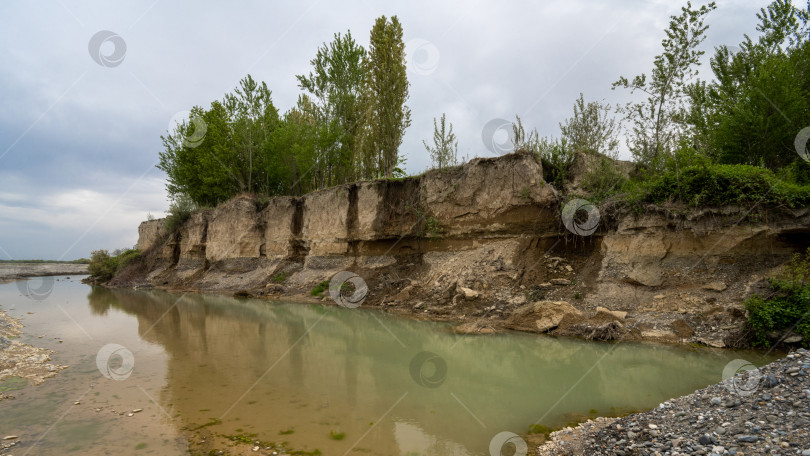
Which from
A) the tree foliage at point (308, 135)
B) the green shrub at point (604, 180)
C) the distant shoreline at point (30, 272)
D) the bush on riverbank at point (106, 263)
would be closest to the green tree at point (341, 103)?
the tree foliage at point (308, 135)

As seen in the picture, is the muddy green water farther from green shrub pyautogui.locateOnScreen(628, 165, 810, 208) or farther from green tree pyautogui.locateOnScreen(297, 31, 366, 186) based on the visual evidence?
green tree pyautogui.locateOnScreen(297, 31, 366, 186)

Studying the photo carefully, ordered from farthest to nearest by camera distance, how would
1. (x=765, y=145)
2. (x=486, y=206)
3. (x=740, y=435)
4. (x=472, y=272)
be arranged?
(x=486, y=206) → (x=472, y=272) → (x=765, y=145) → (x=740, y=435)

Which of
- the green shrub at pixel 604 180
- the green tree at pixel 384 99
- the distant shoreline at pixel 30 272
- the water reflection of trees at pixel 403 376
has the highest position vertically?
the green tree at pixel 384 99

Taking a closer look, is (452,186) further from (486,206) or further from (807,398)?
(807,398)

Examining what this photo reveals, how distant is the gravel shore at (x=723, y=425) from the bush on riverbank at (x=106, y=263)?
39.7 meters

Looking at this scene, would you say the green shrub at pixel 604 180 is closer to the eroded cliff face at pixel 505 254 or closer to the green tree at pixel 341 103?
the eroded cliff face at pixel 505 254

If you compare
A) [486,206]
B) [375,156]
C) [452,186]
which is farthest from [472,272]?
[375,156]

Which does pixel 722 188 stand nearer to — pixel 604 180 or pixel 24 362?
pixel 604 180

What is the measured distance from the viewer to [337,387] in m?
6.39

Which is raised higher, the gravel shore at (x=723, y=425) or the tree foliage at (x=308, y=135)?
the tree foliage at (x=308, y=135)

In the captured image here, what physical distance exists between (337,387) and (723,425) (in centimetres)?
504

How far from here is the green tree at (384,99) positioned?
21844 mm

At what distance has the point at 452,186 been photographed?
17.9 metres

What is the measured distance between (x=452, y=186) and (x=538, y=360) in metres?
11.0
